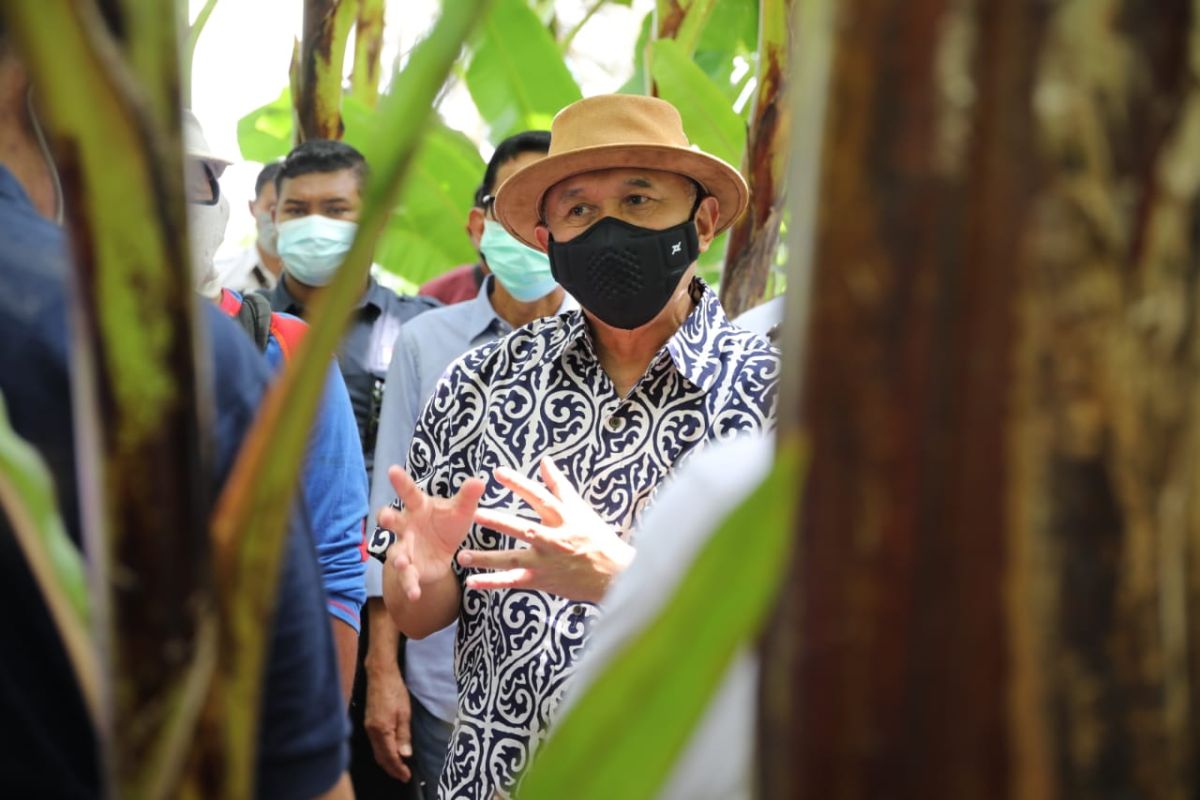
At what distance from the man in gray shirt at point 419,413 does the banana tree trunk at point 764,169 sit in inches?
17.3

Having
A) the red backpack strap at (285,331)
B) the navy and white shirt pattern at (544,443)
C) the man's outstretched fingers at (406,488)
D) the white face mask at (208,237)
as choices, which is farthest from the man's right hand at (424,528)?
Answer: the white face mask at (208,237)

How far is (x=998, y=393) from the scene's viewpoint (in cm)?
37

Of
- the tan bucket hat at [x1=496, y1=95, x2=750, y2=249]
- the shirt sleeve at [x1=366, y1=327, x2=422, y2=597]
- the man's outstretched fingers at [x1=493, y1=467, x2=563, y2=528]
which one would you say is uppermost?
the tan bucket hat at [x1=496, y1=95, x2=750, y2=249]

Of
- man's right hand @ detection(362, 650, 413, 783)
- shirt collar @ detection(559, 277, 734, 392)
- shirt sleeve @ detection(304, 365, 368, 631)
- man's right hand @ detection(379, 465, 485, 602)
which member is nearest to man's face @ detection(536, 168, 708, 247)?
shirt collar @ detection(559, 277, 734, 392)

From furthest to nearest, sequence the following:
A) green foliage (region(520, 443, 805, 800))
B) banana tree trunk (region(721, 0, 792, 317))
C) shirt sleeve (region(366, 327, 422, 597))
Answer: banana tree trunk (region(721, 0, 792, 317)), shirt sleeve (region(366, 327, 422, 597)), green foliage (region(520, 443, 805, 800))

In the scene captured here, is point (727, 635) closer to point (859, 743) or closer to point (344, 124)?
point (859, 743)

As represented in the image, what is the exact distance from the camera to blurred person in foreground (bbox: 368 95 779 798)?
5.59 ft

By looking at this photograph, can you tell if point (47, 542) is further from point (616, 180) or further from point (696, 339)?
point (616, 180)

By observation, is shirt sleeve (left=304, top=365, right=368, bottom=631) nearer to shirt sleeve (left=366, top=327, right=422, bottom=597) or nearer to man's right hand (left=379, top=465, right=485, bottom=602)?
man's right hand (left=379, top=465, right=485, bottom=602)

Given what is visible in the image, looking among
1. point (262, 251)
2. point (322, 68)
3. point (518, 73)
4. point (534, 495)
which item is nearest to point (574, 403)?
point (534, 495)

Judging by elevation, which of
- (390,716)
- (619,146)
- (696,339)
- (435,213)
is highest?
(435,213)

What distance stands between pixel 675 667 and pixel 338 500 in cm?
168

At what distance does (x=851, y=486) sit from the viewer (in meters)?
0.38

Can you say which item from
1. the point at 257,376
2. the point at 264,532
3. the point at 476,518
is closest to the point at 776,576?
the point at 264,532
